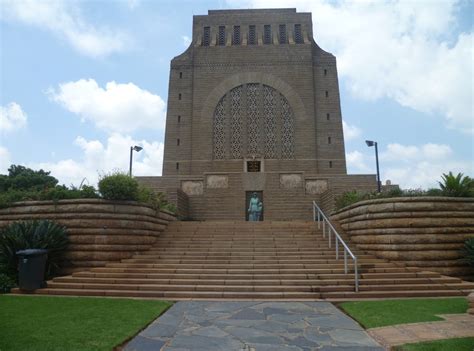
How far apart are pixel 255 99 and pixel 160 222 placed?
60.6ft

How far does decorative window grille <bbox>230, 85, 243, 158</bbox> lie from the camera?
2975 cm

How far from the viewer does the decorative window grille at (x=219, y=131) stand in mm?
29703

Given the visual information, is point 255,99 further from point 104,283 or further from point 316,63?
point 104,283

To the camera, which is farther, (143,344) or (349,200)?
(349,200)

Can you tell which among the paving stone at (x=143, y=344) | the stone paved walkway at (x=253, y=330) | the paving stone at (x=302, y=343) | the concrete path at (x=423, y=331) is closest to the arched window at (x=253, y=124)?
the stone paved walkway at (x=253, y=330)

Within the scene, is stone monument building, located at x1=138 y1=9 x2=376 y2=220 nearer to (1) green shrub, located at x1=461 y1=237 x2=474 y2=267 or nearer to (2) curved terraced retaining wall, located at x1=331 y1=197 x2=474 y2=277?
(2) curved terraced retaining wall, located at x1=331 y1=197 x2=474 y2=277

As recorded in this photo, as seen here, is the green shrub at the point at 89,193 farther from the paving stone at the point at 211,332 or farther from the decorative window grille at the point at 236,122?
the decorative window grille at the point at 236,122

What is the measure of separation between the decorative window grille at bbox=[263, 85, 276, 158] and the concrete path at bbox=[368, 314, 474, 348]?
78.2 ft

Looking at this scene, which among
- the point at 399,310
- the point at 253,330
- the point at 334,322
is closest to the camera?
the point at 253,330

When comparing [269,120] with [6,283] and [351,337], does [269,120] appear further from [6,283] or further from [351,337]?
[351,337]

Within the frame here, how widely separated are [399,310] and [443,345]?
2371 millimetres

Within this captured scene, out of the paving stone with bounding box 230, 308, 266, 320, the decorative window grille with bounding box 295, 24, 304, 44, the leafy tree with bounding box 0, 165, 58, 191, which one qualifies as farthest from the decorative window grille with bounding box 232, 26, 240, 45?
the paving stone with bounding box 230, 308, 266, 320

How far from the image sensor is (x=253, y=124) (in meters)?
30.1

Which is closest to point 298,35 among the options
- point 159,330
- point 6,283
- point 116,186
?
point 116,186
